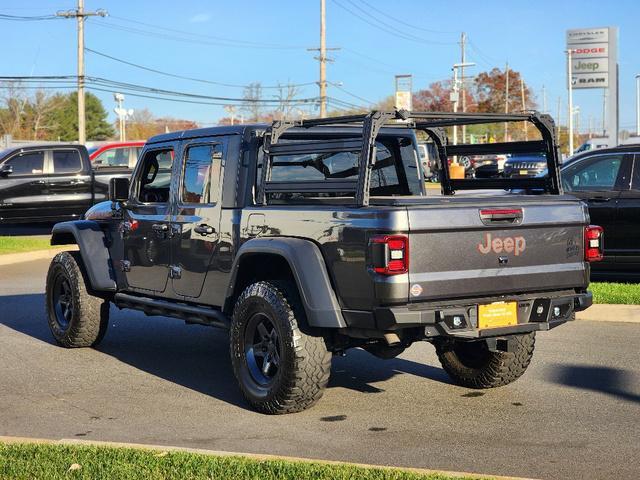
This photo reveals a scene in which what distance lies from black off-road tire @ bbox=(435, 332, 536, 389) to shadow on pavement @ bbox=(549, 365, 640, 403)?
540 mm

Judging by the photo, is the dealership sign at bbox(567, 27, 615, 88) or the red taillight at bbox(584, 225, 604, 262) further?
the dealership sign at bbox(567, 27, 615, 88)

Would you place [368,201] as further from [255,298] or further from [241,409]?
[241,409]

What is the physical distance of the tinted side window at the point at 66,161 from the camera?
75.5 feet

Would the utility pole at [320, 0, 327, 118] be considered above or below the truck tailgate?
above

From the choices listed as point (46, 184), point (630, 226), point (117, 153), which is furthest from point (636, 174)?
point (117, 153)

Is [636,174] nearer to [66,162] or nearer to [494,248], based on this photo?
[494,248]

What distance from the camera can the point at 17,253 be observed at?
735 inches

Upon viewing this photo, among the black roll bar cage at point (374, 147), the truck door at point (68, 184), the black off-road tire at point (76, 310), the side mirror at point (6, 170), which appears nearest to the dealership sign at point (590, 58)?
the truck door at point (68, 184)

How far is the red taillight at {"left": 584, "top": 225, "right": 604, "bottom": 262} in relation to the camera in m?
6.96

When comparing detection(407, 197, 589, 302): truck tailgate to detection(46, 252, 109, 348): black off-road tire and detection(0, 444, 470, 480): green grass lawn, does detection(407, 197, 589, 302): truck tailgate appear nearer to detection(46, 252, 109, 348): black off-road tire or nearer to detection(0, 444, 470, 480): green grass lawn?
detection(0, 444, 470, 480): green grass lawn

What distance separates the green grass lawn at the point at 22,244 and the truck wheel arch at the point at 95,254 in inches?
400

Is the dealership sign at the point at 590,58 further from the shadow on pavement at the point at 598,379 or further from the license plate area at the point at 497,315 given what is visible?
the license plate area at the point at 497,315

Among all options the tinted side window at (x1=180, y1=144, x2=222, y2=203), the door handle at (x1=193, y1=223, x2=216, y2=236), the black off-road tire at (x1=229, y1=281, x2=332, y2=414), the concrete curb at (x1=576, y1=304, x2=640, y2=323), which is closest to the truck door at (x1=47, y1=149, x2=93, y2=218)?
the concrete curb at (x1=576, y1=304, x2=640, y2=323)

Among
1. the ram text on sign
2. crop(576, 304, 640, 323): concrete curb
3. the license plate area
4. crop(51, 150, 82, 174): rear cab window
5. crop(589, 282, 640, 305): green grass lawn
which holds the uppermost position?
the ram text on sign
